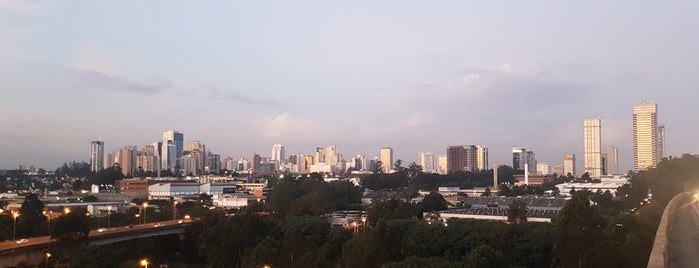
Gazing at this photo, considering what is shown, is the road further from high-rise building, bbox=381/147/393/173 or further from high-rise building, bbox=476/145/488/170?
high-rise building, bbox=381/147/393/173

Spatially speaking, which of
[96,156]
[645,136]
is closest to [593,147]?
[645,136]

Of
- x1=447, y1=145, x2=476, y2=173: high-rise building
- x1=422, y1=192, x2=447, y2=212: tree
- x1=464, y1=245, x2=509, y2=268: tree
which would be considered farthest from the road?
x1=447, y1=145, x2=476, y2=173: high-rise building

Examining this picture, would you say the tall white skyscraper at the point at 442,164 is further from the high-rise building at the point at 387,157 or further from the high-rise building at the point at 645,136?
the high-rise building at the point at 645,136

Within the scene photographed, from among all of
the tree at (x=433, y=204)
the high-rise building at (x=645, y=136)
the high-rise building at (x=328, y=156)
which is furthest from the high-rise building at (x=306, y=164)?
the tree at (x=433, y=204)

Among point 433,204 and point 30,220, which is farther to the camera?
point 433,204

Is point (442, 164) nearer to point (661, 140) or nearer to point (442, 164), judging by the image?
point (442, 164)

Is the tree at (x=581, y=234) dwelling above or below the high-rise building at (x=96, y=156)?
below
